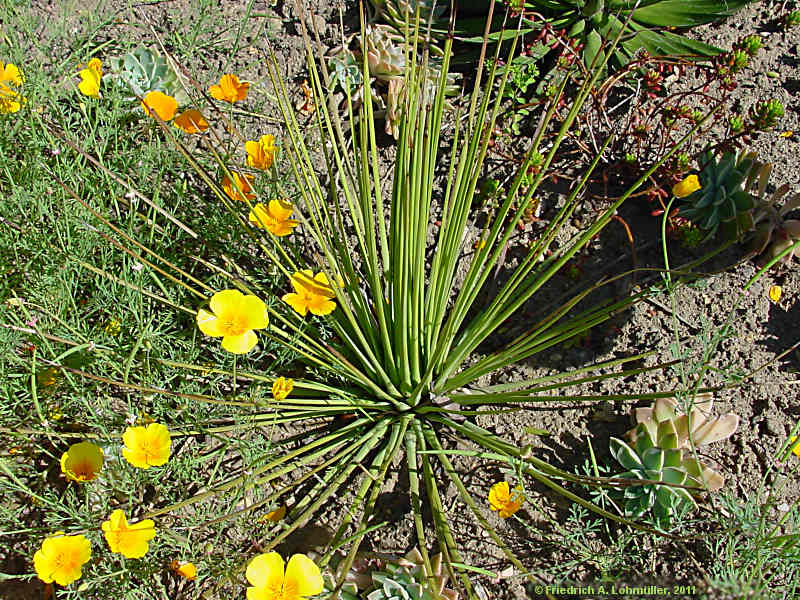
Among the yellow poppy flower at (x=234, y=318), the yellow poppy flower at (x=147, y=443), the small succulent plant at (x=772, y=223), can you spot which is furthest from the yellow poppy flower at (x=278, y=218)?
the small succulent plant at (x=772, y=223)

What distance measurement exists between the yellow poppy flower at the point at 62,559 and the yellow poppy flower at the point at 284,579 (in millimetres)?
291

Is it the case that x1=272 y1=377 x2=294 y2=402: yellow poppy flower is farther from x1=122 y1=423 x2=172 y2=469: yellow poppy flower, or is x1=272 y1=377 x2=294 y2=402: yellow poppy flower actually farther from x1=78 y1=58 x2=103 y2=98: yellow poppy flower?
x1=78 y1=58 x2=103 y2=98: yellow poppy flower

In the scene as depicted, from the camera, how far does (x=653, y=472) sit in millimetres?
1278

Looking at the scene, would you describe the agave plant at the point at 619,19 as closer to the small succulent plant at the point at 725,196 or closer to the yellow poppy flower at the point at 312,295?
the small succulent plant at the point at 725,196

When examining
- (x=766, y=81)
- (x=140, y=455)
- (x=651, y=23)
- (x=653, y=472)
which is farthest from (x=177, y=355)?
(x=766, y=81)

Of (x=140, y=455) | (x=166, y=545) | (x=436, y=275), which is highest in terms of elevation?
(x=436, y=275)

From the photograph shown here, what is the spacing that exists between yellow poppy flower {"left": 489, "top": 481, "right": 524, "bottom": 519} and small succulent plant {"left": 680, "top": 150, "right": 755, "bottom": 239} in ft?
2.67

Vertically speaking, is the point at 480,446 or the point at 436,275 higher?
the point at 436,275

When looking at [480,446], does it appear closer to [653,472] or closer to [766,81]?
[653,472]

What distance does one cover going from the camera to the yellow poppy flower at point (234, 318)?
3.57 feet

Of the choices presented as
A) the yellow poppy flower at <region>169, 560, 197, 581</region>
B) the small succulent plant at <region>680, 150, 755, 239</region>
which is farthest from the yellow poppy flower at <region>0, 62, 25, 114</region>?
the small succulent plant at <region>680, 150, 755, 239</region>

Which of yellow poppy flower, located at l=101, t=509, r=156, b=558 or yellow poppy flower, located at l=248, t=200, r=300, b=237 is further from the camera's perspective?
yellow poppy flower, located at l=248, t=200, r=300, b=237

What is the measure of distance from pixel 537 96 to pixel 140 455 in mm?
1463

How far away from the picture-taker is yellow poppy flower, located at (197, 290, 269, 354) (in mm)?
1089
